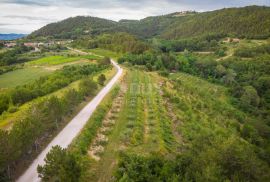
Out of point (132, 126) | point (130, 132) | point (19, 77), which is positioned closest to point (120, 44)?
point (19, 77)

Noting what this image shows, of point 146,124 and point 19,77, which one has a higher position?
point 146,124

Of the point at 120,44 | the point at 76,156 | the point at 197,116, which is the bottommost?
the point at 197,116

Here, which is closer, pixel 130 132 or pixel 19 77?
pixel 130 132

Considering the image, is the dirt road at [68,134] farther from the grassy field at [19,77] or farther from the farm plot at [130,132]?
the grassy field at [19,77]

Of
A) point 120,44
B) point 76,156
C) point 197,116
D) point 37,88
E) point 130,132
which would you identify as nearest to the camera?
point 76,156

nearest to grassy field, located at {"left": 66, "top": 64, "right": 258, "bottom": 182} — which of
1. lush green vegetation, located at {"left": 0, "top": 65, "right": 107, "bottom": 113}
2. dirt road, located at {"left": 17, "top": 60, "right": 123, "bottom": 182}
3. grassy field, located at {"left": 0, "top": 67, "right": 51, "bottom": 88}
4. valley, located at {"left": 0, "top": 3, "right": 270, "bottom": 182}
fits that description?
valley, located at {"left": 0, "top": 3, "right": 270, "bottom": 182}

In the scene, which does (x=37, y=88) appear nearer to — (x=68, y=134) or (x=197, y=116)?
(x=68, y=134)

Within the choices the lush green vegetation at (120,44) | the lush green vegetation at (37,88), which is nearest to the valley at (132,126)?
the lush green vegetation at (37,88)

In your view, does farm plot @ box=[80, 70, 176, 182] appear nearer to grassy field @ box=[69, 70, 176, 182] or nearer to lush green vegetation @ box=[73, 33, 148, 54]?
grassy field @ box=[69, 70, 176, 182]

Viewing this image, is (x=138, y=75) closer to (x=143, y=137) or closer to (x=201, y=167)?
(x=143, y=137)
